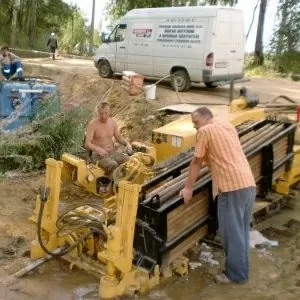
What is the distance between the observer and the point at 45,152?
32.6ft

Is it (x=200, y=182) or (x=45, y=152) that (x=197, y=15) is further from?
(x=200, y=182)

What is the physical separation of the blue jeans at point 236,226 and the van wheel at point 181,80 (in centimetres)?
1032

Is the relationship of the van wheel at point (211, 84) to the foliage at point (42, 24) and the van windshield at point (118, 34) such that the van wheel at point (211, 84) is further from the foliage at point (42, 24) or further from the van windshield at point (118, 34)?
the foliage at point (42, 24)

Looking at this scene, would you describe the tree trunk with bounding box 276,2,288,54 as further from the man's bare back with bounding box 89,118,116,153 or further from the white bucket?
the man's bare back with bounding box 89,118,116,153

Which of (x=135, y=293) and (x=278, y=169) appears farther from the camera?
(x=278, y=169)

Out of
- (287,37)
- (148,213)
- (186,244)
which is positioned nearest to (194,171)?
(148,213)

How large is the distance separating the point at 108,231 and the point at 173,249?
71 cm

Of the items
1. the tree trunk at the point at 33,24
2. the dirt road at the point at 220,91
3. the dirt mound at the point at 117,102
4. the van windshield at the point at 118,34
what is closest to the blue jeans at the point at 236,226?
the dirt mound at the point at 117,102

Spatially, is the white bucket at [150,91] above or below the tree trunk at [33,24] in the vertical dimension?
below

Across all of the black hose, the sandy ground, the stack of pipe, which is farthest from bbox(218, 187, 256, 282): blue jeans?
the black hose

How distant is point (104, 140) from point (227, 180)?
3644mm

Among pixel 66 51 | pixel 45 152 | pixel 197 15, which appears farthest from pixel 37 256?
pixel 66 51

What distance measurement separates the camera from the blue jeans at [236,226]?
4.96 meters

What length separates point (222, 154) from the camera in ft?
16.1
